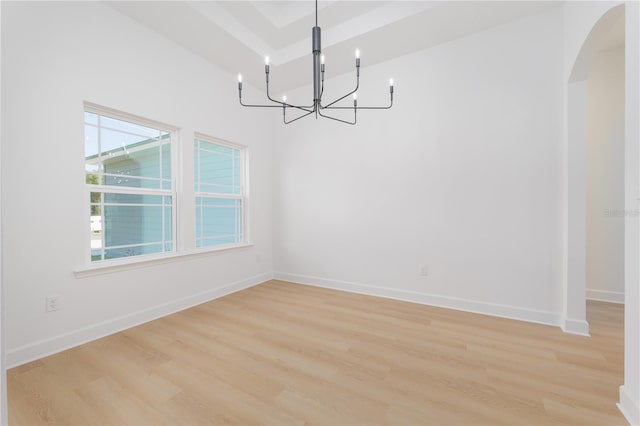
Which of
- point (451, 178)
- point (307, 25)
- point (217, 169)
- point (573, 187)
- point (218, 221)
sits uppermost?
point (307, 25)

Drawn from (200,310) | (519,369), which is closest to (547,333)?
(519,369)

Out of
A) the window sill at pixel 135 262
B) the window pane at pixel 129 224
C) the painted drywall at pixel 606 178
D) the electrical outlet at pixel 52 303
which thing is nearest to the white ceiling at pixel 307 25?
the painted drywall at pixel 606 178

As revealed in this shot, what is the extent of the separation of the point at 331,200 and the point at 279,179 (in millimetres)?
1031

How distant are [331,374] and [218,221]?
8.53ft

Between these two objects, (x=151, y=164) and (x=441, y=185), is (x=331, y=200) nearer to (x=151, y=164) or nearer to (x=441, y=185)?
(x=441, y=185)

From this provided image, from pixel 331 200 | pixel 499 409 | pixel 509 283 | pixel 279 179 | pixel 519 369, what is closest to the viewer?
pixel 499 409

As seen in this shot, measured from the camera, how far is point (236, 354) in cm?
210

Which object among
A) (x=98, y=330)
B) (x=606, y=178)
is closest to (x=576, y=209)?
(x=606, y=178)

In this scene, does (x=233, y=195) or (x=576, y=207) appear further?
(x=233, y=195)

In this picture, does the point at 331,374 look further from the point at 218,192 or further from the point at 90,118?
the point at 90,118

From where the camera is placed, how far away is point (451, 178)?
9.97ft
